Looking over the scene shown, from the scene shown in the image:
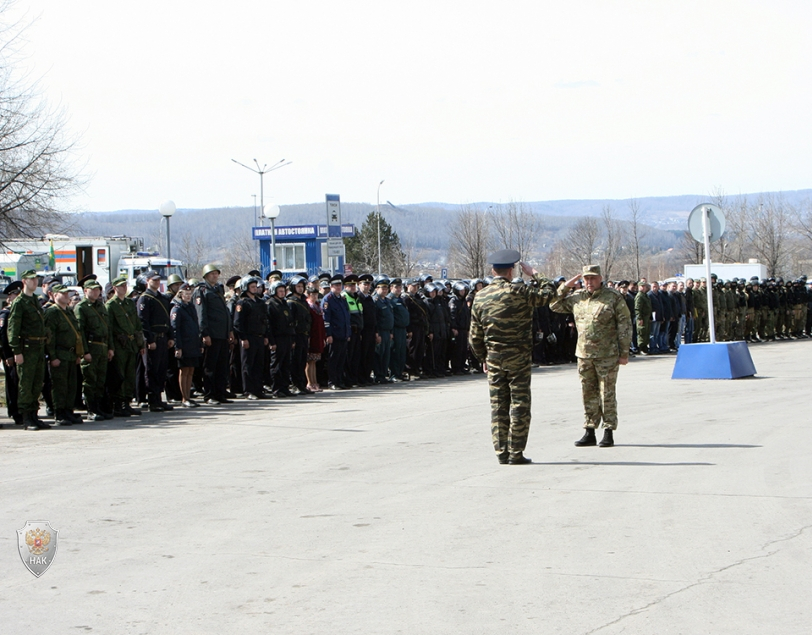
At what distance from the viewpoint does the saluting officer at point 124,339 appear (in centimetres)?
1545

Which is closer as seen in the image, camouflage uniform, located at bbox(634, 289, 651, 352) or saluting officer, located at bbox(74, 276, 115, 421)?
saluting officer, located at bbox(74, 276, 115, 421)

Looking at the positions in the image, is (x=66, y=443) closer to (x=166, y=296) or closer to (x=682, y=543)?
(x=166, y=296)

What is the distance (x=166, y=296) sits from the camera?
16938 millimetres

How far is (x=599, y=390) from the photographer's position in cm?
1122

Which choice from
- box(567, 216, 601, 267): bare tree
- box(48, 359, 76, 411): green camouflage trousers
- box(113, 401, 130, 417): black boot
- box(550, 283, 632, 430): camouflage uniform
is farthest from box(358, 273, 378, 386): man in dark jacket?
box(567, 216, 601, 267): bare tree

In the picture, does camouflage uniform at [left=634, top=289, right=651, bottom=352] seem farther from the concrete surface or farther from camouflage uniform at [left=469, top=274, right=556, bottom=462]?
camouflage uniform at [left=469, top=274, right=556, bottom=462]

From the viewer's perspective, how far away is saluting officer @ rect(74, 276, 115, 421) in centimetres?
1495

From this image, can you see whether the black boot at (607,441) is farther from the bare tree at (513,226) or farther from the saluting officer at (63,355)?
the bare tree at (513,226)

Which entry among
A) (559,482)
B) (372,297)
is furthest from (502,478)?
(372,297)

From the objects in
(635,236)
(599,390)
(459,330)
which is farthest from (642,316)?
(635,236)

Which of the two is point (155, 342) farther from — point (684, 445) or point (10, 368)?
Answer: point (684, 445)

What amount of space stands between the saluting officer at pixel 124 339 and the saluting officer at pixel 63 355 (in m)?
0.74

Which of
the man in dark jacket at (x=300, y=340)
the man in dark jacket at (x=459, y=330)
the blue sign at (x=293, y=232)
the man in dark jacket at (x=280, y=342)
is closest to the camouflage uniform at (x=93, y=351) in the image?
the man in dark jacket at (x=280, y=342)

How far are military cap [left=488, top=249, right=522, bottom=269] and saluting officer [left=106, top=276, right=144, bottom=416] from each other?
7.47m
